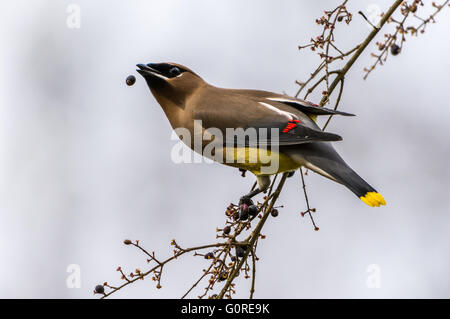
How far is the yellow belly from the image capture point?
3.21 m

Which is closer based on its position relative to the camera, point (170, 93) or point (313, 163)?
point (313, 163)

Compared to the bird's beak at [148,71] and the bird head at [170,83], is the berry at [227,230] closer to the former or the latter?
the bird head at [170,83]

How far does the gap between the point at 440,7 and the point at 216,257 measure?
158 cm

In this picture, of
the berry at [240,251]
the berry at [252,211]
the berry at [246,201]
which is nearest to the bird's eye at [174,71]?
the berry at [246,201]

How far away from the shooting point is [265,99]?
3404 mm

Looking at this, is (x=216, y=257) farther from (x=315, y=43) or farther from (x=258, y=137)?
(x=315, y=43)

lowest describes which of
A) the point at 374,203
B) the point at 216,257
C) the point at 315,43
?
the point at 216,257

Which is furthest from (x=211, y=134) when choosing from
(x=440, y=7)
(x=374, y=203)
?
(x=440, y=7)

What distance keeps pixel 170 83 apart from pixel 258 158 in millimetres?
676

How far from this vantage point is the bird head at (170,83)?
135 inches

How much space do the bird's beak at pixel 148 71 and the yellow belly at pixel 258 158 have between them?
22.1 inches

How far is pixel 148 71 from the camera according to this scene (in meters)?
3.35

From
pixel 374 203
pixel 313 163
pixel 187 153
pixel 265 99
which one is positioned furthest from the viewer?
pixel 187 153

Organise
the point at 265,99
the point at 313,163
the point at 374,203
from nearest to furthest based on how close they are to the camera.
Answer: the point at 374,203, the point at 313,163, the point at 265,99
